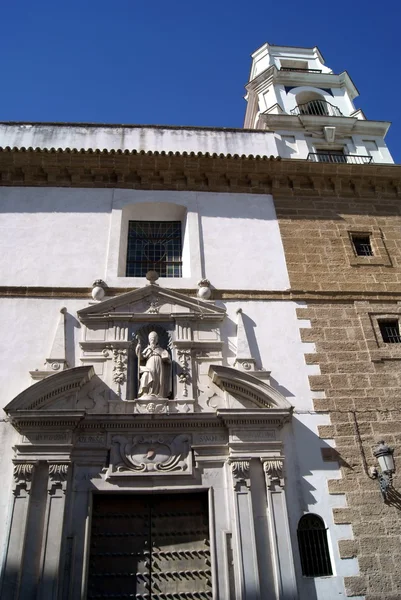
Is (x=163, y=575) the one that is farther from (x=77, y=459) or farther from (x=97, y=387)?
(x=97, y=387)

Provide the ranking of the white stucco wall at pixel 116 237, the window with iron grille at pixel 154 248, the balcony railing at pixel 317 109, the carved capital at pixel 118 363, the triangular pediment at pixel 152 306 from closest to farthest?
the carved capital at pixel 118 363 → the triangular pediment at pixel 152 306 → the white stucco wall at pixel 116 237 → the window with iron grille at pixel 154 248 → the balcony railing at pixel 317 109

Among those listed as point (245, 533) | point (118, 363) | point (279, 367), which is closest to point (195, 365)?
point (118, 363)

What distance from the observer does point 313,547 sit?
6.04 meters

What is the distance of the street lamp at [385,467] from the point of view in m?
6.31

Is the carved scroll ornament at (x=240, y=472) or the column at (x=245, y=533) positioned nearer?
the column at (x=245, y=533)

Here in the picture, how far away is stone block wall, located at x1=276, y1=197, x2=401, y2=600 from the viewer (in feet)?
19.9

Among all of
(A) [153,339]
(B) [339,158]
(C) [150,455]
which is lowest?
(C) [150,455]

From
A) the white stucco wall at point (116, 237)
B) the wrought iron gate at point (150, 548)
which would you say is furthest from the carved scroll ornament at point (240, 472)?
the white stucco wall at point (116, 237)

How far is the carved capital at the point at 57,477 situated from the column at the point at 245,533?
6.47 feet

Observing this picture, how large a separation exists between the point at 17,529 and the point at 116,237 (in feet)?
15.1

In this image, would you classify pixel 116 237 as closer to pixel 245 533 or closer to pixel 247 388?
pixel 247 388

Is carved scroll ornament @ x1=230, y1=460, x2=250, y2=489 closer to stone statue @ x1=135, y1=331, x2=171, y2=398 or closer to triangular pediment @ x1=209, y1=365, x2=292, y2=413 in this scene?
triangular pediment @ x1=209, y1=365, x2=292, y2=413

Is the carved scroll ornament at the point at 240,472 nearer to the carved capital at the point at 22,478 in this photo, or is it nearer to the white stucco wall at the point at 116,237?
the carved capital at the point at 22,478

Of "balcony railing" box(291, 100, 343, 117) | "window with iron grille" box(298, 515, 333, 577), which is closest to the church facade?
"window with iron grille" box(298, 515, 333, 577)
